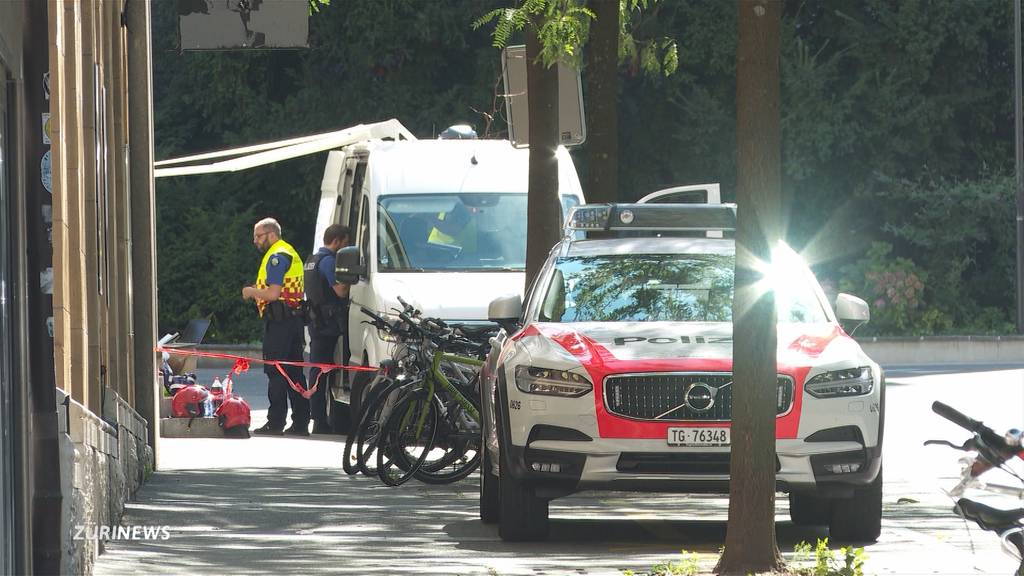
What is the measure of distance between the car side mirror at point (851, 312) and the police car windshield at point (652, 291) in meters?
0.12

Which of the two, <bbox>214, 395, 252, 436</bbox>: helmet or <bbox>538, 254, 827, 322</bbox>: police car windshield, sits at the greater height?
<bbox>538, 254, 827, 322</bbox>: police car windshield

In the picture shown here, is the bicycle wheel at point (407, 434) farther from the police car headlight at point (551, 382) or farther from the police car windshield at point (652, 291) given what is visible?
the police car headlight at point (551, 382)

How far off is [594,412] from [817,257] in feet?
105

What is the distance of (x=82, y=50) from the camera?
35.3 ft

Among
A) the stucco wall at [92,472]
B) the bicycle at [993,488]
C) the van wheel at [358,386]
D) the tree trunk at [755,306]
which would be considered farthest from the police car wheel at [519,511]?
the van wheel at [358,386]

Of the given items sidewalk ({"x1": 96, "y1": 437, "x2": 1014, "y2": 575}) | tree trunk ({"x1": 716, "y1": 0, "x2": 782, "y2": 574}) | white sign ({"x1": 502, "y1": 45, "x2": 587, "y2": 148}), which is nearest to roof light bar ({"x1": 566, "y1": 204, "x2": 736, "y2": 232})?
sidewalk ({"x1": 96, "y1": 437, "x2": 1014, "y2": 575})

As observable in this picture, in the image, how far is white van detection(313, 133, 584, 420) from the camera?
1712 centimetres

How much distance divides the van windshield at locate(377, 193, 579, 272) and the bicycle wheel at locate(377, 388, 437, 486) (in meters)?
3.88

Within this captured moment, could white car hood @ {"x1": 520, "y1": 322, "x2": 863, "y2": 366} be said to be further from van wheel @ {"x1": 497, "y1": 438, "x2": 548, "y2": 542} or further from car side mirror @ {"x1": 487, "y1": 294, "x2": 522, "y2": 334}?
van wheel @ {"x1": 497, "y1": 438, "x2": 548, "y2": 542}

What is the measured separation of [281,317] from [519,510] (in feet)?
28.5

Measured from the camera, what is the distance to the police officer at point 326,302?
18891 mm

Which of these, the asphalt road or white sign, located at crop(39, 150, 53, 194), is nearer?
white sign, located at crop(39, 150, 53, 194)

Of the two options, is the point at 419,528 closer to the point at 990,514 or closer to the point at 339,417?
the point at 990,514

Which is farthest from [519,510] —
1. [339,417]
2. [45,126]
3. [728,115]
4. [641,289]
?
[728,115]
